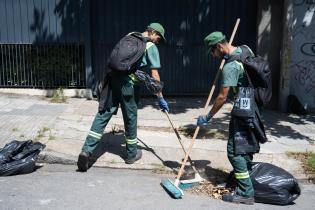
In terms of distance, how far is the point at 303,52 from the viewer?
9945 millimetres

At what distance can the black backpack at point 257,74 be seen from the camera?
5.43 m

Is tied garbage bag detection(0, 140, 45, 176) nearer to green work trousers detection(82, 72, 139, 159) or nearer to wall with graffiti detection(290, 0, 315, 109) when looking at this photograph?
green work trousers detection(82, 72, 139, 159)

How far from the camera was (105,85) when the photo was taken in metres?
6.61

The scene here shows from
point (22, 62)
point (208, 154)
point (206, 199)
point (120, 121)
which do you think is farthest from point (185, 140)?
point (22, 62)

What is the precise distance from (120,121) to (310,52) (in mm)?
4085

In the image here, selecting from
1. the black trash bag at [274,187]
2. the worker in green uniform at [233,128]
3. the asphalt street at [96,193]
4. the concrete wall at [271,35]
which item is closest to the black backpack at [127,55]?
the worker in green uniform at [233,128]

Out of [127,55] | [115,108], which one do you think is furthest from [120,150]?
[127,55]

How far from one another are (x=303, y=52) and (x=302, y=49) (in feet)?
0.21

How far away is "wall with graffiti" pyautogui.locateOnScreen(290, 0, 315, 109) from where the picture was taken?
9797mm

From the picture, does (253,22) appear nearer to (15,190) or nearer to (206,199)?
(206,199)

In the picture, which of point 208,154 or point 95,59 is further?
point 95,59

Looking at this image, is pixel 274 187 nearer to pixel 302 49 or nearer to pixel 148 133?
pixel 148 133

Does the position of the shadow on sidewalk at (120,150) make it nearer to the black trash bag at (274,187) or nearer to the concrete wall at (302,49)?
the black trash bag at (274,187)

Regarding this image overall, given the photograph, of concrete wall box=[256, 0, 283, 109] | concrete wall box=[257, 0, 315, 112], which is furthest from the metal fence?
concrete wall box=[257, 0, 315, 112]
